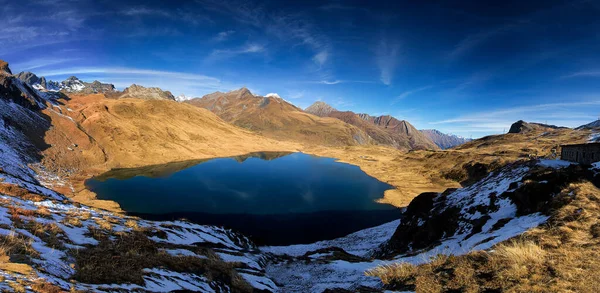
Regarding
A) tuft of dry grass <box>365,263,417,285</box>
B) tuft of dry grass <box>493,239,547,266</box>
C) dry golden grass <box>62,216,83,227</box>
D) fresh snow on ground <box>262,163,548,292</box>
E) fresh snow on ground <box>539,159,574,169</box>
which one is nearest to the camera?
tuft of dry grass <box>493,239,547,266</box>

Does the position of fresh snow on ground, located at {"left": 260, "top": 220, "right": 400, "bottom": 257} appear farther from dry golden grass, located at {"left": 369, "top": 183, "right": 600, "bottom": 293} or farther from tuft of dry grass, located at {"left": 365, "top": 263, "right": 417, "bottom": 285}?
dry golden grass, located at {"left": 369, "top": 183, "right": 600, "bottom": 293}

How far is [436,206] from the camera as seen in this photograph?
3012cm

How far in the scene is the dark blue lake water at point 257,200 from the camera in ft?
163

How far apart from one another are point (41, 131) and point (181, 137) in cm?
6935

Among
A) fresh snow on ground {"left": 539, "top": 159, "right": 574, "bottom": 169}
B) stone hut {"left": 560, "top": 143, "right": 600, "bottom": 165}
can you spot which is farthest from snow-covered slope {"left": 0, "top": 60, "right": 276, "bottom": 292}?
stone hut {"left": 560, "top": 143, "right": 600, "bottom": 165}

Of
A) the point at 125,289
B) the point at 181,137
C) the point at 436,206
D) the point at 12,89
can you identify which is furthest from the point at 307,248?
the point at 181,137

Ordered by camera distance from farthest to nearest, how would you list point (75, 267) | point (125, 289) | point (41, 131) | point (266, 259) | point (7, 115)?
1. point (41, 131)
2. point (7, 115)
3. point (266, 259)
4. point (75, 267)
5. point (125, 289)

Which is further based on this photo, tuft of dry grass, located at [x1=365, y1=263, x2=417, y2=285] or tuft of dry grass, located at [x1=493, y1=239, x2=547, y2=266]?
tuft of dry grass, located at [x1=365, y1=263, x2=417, y2=285]

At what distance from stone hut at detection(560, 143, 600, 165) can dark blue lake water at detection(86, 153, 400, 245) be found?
33.1 m

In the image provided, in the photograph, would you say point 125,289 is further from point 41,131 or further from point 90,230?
point 41,131

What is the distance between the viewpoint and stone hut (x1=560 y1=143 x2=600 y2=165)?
81.6ft

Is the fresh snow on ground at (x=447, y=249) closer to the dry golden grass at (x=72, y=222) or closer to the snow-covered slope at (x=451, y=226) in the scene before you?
the snow-covered slope at (x=451, y=226)

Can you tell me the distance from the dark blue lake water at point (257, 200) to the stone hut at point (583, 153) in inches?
1304

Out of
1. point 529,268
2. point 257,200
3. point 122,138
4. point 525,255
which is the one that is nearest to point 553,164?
point 525,255
